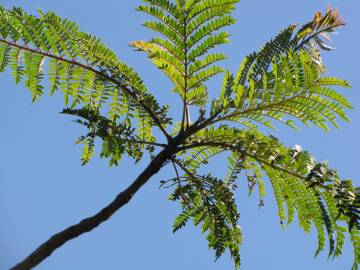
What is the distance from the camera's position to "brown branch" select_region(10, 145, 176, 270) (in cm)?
509

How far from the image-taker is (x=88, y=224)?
528 cm

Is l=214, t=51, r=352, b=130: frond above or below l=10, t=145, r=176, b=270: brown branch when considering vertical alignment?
above

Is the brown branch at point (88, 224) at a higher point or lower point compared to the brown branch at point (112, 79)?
lower

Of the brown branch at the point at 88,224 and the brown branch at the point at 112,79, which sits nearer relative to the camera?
the brown branch at the point at 88,224

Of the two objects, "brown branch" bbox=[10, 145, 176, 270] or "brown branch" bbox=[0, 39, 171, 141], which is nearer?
"brown branch" bbox=[10, 145, 176, 270]

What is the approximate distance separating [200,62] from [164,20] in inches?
18.3

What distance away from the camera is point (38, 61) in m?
6.05

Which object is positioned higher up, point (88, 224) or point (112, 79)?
point (112, 79)

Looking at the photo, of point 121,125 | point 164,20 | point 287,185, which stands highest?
point 164,20

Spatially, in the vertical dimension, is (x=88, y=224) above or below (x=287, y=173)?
below

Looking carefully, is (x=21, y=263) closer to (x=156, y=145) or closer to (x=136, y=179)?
(x=136, y=179)

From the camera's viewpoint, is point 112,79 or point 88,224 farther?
point 112,79

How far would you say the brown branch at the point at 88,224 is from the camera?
5.09 metres

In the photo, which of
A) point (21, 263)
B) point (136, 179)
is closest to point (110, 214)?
point (136, 179)
